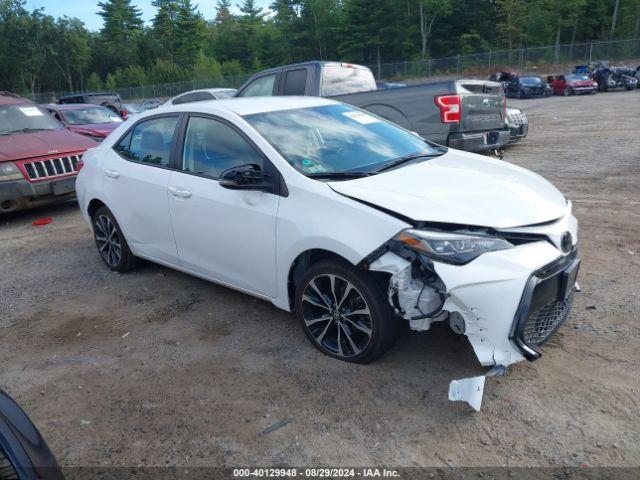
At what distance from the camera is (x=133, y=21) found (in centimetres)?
8444

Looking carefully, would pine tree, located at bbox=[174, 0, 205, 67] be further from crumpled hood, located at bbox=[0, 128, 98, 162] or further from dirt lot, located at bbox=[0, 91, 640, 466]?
dirt lot, located at bbox=[0, 91, 640, 466]

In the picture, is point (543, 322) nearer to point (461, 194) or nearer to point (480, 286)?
point (480, 286)

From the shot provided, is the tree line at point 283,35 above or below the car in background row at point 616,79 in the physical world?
above

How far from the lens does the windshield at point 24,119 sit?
8656mm

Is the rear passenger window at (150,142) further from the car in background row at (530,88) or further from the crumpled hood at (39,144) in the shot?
the car in background row at (530,88)

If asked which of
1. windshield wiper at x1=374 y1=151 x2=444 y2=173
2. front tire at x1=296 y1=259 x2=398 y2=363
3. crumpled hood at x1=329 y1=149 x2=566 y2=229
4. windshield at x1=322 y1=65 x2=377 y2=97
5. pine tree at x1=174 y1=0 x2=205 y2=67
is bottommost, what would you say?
front tire at x1=296 y1=259 x2=398 y2=363

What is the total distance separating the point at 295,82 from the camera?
8.90 metres

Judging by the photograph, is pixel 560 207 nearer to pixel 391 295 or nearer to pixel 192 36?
pixel 391 295

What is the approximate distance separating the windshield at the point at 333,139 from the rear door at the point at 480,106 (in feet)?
12.7

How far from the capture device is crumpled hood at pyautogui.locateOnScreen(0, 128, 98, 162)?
7.68m

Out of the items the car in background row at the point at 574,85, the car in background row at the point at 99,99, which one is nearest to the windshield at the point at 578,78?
the car in background row at the point at 574,85

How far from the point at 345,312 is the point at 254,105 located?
76.6 inches

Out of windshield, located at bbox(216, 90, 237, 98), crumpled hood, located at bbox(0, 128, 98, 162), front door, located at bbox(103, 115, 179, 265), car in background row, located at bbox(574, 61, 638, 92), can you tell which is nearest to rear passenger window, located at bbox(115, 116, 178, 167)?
front door, located at bbox(103, 115, 179, 265)

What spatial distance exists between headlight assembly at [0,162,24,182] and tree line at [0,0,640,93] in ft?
176
